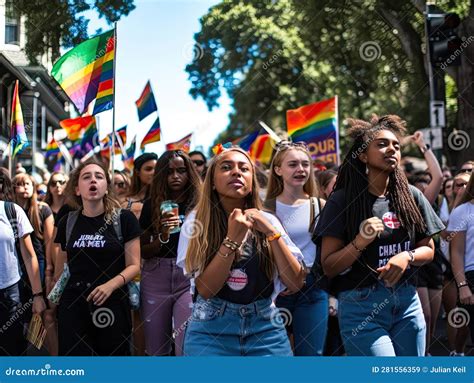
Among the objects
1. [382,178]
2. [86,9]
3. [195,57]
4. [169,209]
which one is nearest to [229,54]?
[195,57]

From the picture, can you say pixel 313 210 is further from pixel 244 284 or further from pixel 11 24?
pixel 11 24

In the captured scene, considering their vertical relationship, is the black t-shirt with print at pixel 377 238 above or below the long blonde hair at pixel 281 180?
below

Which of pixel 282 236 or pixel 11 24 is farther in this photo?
pixel 11 24

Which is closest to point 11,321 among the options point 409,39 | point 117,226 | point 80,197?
point 117,226

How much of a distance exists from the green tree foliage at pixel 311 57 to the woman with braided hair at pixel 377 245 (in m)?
2.79

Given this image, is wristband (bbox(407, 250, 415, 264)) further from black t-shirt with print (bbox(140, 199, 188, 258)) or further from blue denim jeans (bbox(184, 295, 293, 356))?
black t-shirt with print (bbox(140, 199, 188, 258))

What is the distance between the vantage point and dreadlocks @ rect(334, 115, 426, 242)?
13.2 feet

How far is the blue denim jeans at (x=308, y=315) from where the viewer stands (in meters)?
5.34

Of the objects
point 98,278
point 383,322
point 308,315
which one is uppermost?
point 98,278

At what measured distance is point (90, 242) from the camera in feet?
17.0

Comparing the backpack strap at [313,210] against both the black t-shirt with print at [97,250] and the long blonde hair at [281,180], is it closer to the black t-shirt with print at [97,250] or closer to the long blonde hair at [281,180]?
the long blonde hair at [281,180]

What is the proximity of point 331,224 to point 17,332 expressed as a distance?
2458 millimetres

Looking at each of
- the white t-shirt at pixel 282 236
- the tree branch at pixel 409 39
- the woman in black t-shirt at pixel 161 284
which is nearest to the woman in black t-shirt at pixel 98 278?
the woman in black t-shirt at pixel 161 284

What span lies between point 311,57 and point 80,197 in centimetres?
1788
